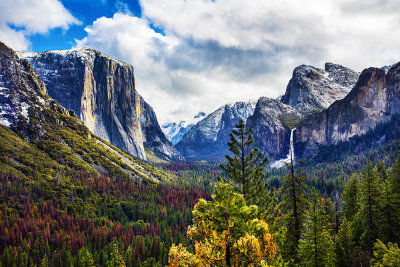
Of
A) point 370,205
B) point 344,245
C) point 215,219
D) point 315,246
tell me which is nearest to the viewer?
point 215,219

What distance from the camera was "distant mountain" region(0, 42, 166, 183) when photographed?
421ft

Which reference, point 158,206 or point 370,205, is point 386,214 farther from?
point 158,206

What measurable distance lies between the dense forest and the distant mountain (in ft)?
26.9

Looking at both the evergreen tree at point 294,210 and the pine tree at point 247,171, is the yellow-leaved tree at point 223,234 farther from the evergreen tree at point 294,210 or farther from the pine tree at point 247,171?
the evergreen tree at point 294,210

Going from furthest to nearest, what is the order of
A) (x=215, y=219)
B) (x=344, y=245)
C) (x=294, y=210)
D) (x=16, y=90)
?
(x=16, y=90) → (x=344, y=245) → (x=294, y=210) → (x=215, y=219)

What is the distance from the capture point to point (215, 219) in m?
10.3

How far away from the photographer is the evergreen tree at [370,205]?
32594 millimetres

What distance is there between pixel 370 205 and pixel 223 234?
1286 inches

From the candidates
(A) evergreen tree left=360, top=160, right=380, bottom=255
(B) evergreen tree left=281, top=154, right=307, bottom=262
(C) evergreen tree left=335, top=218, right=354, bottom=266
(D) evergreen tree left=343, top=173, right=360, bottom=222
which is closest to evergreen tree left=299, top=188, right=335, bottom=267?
(B) evergreen tree left=281, top=154, right=307, bottom=262

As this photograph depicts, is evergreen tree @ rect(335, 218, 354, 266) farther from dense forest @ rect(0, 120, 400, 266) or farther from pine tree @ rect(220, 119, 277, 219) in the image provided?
pine tree @ rect(220, 119, 277, 219)

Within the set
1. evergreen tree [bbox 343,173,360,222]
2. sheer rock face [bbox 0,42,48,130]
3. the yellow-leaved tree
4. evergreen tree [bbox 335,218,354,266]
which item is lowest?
evergreen tree [bbox 335,218,354,266]

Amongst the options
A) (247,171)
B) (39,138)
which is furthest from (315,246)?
(39,138)

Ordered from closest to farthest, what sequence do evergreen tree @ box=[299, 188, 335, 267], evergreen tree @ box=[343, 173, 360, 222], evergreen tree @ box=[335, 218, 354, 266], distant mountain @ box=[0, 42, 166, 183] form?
evergreen tree @ box=[299, 188, 335, 267]
evergreen tree @ box=[335, 218, 354, 266]
evergreen tree @ box=[343, 173, 360, 222]
distant mountain @ box=[0, 42, 166, 183]

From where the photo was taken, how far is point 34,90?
586 ft
